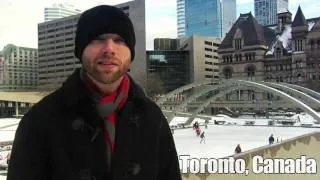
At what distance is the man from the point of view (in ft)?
5.35

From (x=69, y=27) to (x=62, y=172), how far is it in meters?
117

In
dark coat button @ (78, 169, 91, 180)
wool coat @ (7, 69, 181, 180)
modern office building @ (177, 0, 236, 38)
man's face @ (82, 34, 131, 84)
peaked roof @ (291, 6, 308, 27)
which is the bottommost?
dark coat button @ (78, 169, 91, 180)

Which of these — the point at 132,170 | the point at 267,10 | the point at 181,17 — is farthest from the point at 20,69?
the point at 132,170

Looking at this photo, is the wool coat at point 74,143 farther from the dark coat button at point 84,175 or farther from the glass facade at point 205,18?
the glass facade at point 205,18

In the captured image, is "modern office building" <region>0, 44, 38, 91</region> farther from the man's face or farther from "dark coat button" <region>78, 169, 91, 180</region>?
"dark coat button" <region>78, 169, 91, 180</region>

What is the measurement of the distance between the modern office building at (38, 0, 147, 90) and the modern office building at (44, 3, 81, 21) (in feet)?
171

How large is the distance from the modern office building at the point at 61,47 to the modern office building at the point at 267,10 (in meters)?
75.0

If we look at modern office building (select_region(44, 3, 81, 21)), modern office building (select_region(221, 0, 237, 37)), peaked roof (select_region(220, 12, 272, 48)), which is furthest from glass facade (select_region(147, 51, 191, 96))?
modern office building (select_region(44, 3, 81, 21))

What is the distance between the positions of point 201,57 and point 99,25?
10815cm

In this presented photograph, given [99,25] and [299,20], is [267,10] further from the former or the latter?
[99,25]

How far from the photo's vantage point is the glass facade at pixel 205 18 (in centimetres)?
16775

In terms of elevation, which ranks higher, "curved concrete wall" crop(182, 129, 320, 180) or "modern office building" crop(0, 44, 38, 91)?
"modern office building" crop(0, 44, 38, 91)

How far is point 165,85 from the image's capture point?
338 feet

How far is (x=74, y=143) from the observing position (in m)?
1.65
